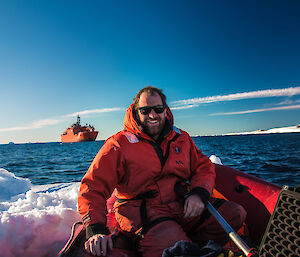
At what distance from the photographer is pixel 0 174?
17.1 ft

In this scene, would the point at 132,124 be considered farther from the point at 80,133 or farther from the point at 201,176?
the point at 80,133

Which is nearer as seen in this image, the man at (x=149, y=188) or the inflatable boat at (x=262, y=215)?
the inflatable boat at (x=262, y=215)

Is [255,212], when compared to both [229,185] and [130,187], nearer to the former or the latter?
[229,185]

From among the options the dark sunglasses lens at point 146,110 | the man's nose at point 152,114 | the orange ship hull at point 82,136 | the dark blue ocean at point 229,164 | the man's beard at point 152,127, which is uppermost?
the dark sunglasses lens at point 146,110

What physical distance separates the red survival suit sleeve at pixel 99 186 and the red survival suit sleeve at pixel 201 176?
2.52 feet

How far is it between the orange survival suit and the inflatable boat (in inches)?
10.8

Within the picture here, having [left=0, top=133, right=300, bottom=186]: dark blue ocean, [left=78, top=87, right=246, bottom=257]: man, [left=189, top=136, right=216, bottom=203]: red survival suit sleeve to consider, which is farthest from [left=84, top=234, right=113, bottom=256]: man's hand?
[left=0, top=133, right=300, bottom=186]: dark blue ocean

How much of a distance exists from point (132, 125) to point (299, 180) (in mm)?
6637

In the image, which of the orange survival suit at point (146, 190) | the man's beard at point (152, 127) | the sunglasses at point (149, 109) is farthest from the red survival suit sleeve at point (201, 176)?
the sunglasses at point (149, 109)

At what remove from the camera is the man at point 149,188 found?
5.39 feet

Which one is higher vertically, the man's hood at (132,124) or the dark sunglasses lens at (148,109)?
the dark sunglasses lens at (148,109)

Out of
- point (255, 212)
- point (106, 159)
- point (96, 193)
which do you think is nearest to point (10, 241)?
point (96, 193)

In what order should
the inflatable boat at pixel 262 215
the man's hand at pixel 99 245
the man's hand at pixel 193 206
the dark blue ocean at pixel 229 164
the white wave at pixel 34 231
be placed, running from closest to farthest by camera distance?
the inflatable boat at pixel 262 215 < the man's hand at pixel 99 245 < the man's hand at pixel 193 206 < the white wave at pixel 34 231 < the dark blue ocean at pixel 229 164

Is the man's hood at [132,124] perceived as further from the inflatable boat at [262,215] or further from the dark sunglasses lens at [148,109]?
the inflatable boat at [262,215]
